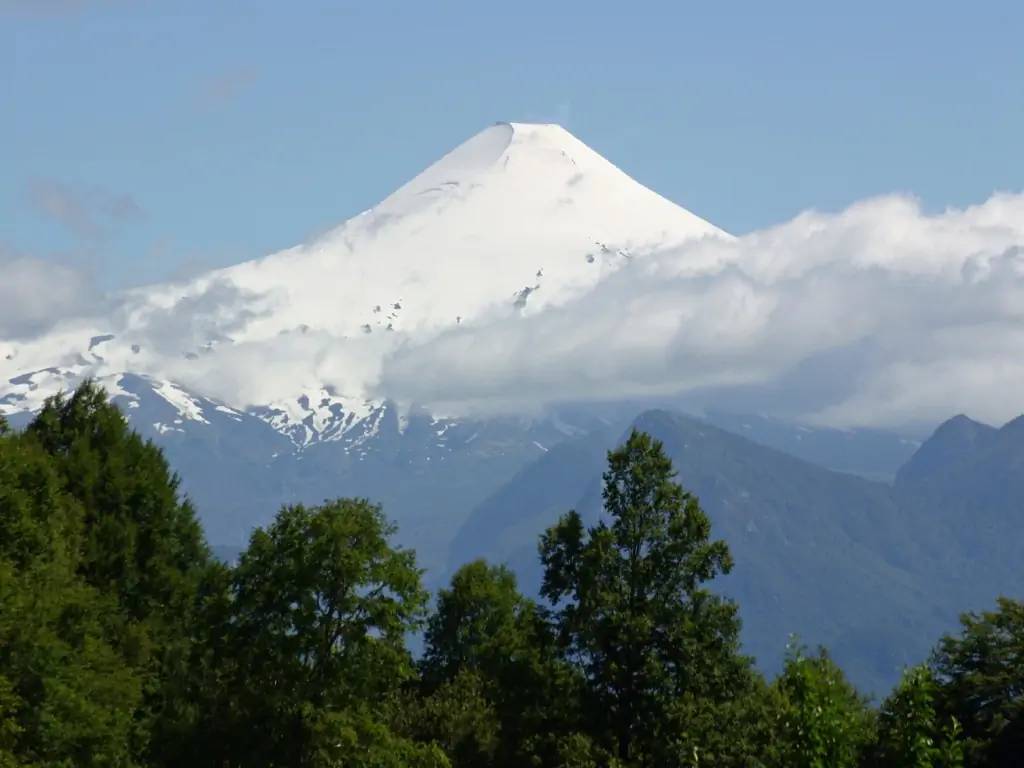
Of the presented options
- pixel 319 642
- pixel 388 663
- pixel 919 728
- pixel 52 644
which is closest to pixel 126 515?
pixel 52 644

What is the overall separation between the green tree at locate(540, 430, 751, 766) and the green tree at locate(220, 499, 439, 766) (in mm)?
5886

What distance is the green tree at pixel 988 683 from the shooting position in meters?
64.1

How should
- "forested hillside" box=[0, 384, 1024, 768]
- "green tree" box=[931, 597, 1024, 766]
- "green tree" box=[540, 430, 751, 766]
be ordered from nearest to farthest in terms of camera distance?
"forested hillside" box=[0, 384, 1024, 768] < "green tree" box=[540, 430, 751, 766] < "green tree" box=[931, 597, 1024, 766]

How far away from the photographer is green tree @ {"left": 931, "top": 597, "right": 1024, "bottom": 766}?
64.1m

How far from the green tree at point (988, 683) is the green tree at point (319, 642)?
20146 mm

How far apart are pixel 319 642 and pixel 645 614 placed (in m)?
11.0

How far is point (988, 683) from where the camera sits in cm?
6694

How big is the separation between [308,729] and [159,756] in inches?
297

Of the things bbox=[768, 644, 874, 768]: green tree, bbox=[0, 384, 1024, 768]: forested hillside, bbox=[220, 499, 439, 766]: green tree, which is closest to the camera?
bbox=[768, 644, 874, 768]: green tree

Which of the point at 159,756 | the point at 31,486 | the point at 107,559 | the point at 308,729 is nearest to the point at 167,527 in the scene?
the point at 107,559

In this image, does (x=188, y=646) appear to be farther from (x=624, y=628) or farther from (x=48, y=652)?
(x=624, y=628)

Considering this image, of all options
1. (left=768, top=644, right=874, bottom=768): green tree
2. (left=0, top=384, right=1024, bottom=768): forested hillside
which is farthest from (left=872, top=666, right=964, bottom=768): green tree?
(left=0, top=384, right=1024, bottom=768): forested hillside

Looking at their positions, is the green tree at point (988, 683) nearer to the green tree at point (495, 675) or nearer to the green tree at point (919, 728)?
the green tree at point (495, 675)

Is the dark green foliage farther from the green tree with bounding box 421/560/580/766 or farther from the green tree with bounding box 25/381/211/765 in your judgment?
the green tree with bounding box 421/560/580/766
